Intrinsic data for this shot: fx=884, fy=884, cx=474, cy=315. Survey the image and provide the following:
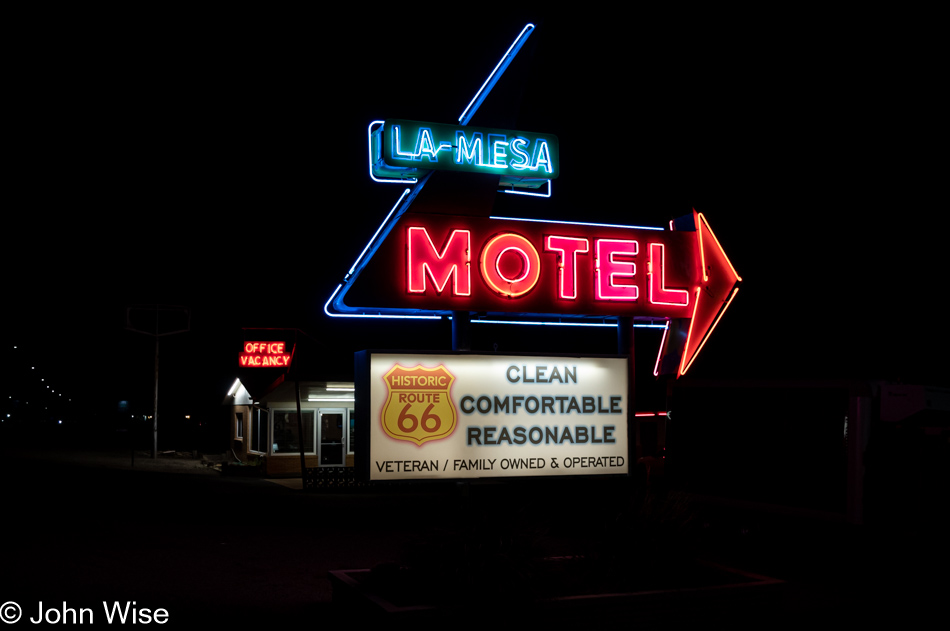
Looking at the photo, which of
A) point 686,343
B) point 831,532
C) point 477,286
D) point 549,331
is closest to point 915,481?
point 831,532

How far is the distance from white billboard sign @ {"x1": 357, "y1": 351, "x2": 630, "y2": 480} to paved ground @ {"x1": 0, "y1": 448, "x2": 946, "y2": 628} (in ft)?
1.94

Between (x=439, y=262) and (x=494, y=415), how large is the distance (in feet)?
6.26

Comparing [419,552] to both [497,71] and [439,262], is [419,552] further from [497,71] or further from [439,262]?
[497,71]

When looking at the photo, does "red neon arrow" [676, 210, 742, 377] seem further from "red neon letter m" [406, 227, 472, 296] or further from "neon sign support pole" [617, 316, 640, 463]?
"red neon letter m" [406, 227, 472, 296]

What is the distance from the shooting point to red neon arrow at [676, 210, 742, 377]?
11.5 metres

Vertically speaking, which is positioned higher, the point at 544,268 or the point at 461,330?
the point at 544,268

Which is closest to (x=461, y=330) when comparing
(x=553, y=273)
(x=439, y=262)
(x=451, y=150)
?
(x=439, y=262)

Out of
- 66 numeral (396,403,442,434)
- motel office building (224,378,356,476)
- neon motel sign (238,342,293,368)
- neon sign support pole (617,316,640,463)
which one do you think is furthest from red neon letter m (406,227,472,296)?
neon motel sign (238,342,293,368)

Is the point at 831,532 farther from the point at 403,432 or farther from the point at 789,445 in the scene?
the point at 403,432

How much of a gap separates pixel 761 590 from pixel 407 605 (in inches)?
136

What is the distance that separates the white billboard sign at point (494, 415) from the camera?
9.67 m

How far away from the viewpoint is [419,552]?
27.0ft

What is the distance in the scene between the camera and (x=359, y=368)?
32.0ft

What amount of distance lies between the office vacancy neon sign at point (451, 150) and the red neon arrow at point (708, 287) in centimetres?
238
